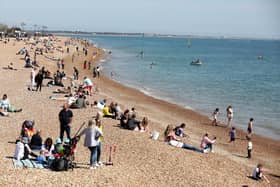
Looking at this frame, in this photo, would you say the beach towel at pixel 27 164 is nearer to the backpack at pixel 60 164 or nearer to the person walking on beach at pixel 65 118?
the backpack at pixel 60 164

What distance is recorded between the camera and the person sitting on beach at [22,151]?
11320 mm

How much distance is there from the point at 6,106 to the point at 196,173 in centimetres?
892

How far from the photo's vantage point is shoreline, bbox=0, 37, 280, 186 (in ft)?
35.3

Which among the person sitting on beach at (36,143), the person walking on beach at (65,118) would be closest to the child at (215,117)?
the person walking on beach at (65,118)

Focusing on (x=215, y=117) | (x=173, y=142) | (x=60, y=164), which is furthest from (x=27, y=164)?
(x=215, y=117)

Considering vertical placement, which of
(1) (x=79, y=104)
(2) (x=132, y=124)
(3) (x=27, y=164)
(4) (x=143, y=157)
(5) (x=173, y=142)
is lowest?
(5) (x=173, y=142)

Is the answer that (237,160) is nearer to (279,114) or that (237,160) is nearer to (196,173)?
(196,173)

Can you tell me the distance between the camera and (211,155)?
15.5m

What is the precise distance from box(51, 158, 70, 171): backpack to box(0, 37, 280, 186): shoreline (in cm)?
25

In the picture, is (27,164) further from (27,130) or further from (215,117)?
(215,117)

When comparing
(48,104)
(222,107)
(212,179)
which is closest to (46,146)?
(212,179)

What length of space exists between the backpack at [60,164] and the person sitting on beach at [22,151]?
873 mm

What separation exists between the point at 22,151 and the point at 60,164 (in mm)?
1101

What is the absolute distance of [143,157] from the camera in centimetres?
1357
